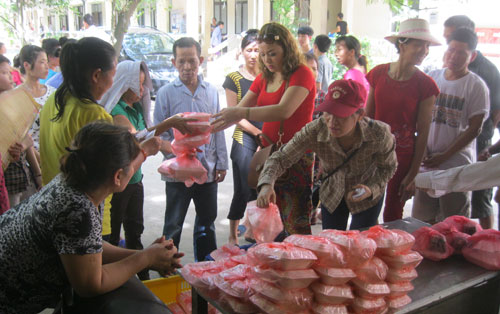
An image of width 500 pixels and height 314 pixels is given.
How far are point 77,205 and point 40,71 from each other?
281 cm

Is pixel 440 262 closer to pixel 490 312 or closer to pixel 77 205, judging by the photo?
pixel 490 312

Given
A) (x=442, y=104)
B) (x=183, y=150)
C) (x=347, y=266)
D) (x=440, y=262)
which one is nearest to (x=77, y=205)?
(x=347, y=266)

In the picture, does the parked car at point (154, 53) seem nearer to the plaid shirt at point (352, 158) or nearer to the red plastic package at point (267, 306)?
the plaid shirt at point (352, 158)

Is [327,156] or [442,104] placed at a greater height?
[442,104]

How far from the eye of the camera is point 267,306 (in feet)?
4.89

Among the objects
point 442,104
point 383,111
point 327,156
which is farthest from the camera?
point 442,104

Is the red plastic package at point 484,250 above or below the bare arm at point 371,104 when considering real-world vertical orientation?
below

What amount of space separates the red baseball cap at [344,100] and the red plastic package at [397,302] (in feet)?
2.98

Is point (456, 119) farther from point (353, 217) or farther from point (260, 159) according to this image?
point (260, 159)

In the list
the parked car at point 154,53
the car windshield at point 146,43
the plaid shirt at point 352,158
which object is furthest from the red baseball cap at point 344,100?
the car windshield at point 146,43

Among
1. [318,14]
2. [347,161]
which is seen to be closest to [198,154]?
[347,161]

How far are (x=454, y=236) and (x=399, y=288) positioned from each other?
0.71m

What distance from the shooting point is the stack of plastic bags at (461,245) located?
203cm

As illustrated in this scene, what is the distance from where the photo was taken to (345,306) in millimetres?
1532
